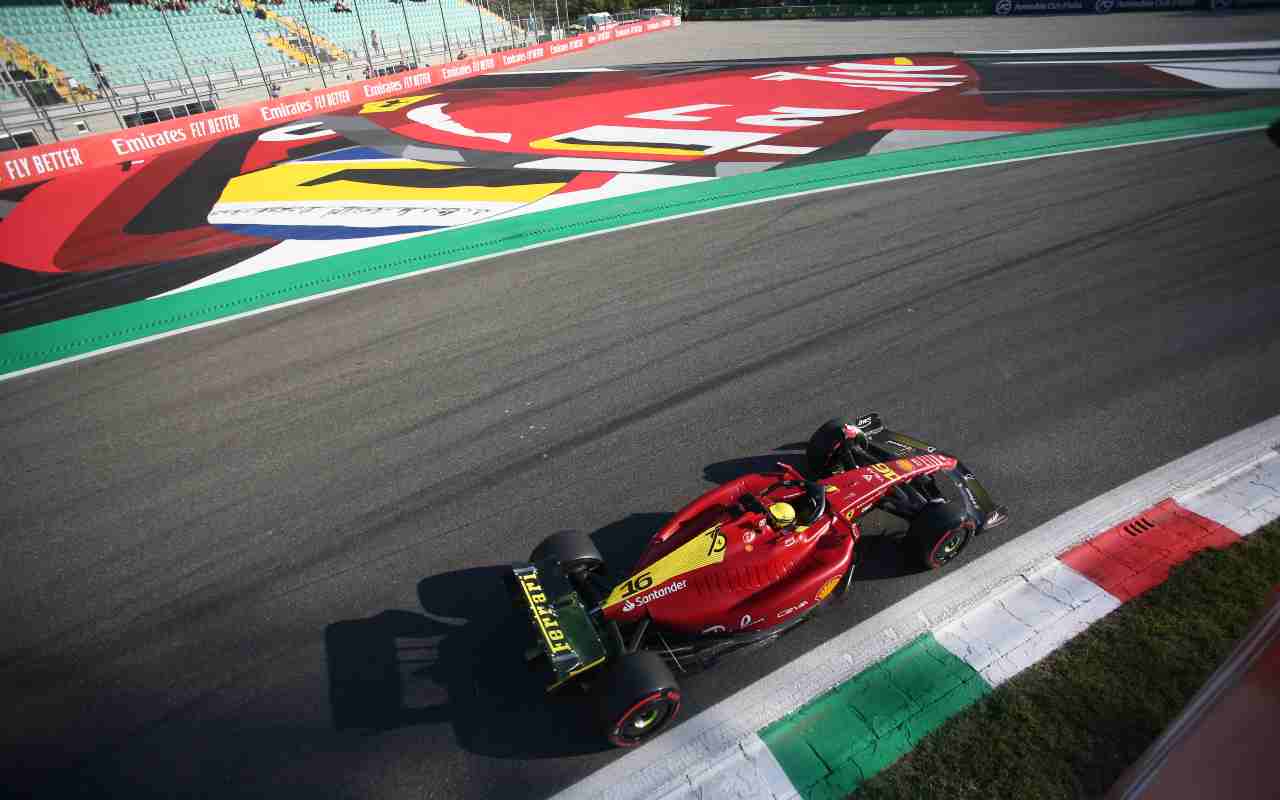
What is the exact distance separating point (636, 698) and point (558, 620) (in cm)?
64

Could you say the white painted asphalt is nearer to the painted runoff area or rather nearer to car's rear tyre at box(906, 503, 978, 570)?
the painted runoff area

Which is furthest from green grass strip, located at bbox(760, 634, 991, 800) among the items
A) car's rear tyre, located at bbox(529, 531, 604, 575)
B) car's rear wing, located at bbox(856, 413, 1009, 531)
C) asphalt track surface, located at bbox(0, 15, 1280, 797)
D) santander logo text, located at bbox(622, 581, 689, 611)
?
car's rear tyre, located at bbox(529, 531, 604, 575)

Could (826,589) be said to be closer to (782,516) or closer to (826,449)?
(782,516)

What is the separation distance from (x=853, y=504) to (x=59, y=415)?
858 cm

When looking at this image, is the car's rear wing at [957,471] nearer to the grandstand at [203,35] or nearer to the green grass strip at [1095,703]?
the green grass strip at [1095,703]

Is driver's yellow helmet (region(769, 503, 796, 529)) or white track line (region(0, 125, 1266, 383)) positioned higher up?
driver's yellow helmet (region(769, 503, 796, 529))

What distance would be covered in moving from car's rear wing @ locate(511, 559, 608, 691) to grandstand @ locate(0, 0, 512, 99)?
29558 millimetres

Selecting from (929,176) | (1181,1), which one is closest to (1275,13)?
(1181,1)

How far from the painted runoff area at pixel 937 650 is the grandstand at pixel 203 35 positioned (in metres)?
30.9

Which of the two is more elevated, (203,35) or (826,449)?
(203,35)

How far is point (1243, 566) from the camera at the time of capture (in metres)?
4.41

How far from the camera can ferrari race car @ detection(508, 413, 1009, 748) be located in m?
3.68

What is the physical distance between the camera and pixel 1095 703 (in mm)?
3682

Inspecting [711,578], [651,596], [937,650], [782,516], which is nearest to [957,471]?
[937,650]
